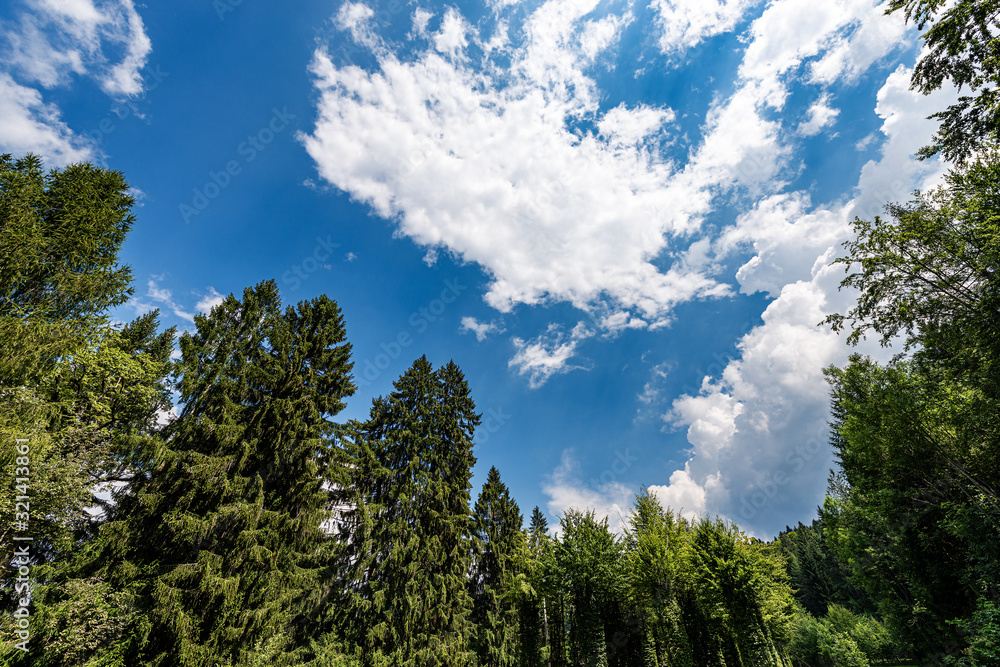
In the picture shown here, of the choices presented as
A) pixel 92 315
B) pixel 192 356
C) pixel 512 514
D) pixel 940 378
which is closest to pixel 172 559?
pixel 192 356

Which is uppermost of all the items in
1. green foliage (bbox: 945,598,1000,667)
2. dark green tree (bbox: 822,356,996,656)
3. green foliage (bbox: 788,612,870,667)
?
dark green tree (bbox: 822,356,996,656)

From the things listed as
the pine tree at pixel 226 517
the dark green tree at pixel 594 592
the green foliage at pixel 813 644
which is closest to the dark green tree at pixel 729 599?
the dark green tree at pixel 594 592

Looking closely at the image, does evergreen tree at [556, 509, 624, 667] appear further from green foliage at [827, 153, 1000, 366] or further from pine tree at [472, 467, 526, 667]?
green foliage at [827, 153, 1000, 366]

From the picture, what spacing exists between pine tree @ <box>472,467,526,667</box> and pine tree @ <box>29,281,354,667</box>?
13.4 m

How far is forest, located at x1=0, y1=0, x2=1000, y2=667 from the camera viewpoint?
10562 mm

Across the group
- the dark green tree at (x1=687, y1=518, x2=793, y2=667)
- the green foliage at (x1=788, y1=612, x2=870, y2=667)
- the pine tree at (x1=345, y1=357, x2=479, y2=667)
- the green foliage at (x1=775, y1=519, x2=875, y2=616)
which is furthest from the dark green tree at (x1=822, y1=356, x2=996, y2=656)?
the green foliage at (x1=775, y1=519, x2=875, y2=616)

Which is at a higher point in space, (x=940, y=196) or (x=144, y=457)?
(x=940, y=196)

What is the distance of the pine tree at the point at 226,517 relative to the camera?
451 inches

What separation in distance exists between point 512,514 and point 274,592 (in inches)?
842

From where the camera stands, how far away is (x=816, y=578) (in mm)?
60906

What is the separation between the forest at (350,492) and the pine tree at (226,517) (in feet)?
0.30

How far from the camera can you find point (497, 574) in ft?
91.7

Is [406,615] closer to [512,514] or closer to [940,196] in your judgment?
[512,514]

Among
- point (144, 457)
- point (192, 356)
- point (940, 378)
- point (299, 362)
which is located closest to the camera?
point (940, 378)
